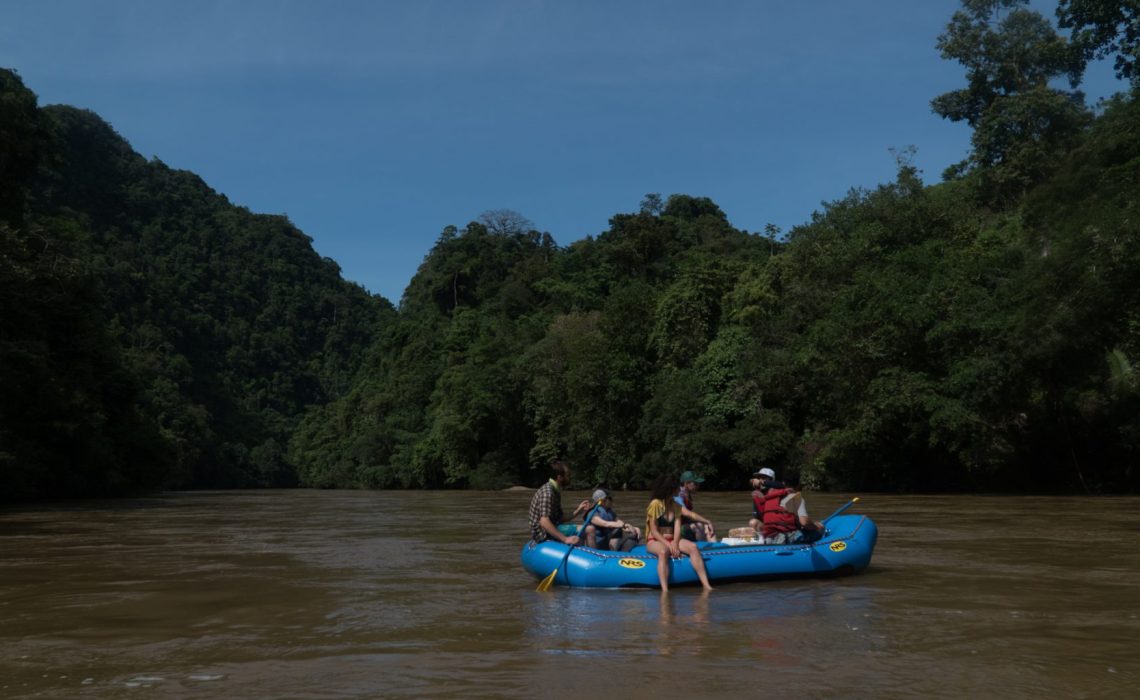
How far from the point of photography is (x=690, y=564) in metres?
8.96

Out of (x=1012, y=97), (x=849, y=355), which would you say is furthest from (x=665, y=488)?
(x=1012, y=97)

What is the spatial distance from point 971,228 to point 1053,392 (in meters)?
8.53

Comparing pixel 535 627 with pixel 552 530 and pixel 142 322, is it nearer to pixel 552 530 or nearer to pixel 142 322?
pixel 552 530

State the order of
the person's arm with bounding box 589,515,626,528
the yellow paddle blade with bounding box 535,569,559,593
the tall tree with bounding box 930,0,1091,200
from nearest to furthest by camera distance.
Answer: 1. the yellow paddle blade with bounding box 535,569,559,593
2. the person's arm with bounding box 589,515,626,528
3. the tall tree with bounding box 930,0,1091,200

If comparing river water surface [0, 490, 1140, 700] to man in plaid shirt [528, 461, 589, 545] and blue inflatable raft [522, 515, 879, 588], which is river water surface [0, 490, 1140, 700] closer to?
blue inflatable raft [522, 515, 879, 588]

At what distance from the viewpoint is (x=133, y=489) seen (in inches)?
1377

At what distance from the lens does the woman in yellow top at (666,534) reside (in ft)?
29.1

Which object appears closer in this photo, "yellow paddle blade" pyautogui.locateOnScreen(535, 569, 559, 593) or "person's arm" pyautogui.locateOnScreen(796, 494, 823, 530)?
"yellow paddle blade" pyautogui.locateOnScreen(535, 569, 559, 593)

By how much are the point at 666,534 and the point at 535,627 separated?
246cm

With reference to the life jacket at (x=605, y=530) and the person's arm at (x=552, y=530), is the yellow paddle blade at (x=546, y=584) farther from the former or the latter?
the life jacket at (x=605, y=530)

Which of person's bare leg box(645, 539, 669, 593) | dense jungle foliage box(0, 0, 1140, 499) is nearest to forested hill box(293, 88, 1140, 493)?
dense jungle foliage box(0, 0, 1140, 499)

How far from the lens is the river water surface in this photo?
17.1ft

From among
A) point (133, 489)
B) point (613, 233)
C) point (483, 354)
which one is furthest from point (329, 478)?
point (133, 489)

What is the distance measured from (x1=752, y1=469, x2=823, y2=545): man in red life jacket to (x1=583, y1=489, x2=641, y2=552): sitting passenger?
130cm
